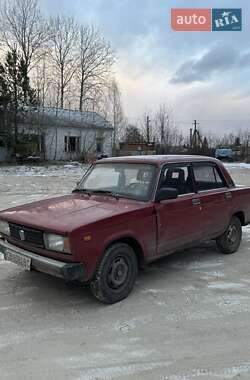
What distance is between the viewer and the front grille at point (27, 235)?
4.39 metres

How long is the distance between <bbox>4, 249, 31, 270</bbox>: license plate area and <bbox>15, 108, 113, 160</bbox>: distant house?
89.3 ft

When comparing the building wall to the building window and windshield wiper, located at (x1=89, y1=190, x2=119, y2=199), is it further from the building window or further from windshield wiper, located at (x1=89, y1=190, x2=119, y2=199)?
windshield wiper, located at (x1=89, y1=190, x2=119, y2=199)

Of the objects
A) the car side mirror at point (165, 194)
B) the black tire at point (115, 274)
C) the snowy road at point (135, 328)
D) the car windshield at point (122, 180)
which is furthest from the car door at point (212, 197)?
the black tire at point (115, 274)

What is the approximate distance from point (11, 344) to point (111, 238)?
1480 mm

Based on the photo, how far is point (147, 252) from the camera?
4910mm

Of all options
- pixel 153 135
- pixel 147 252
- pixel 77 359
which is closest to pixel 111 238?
pixel 147 252

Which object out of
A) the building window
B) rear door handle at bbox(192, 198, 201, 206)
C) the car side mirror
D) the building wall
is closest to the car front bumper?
the car side mirror

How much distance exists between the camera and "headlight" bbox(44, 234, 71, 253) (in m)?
4.11

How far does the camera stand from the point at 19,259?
14.9 feet

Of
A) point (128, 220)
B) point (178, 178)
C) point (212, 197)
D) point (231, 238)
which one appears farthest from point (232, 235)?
point (128, 220)

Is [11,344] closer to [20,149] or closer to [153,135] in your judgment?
[20,149]

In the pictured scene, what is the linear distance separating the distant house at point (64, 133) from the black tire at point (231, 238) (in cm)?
2625

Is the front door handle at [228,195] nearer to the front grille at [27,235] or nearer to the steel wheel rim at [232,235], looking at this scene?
the steel wheel rim at [232,235]

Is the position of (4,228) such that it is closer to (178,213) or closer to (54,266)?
(54,266)
